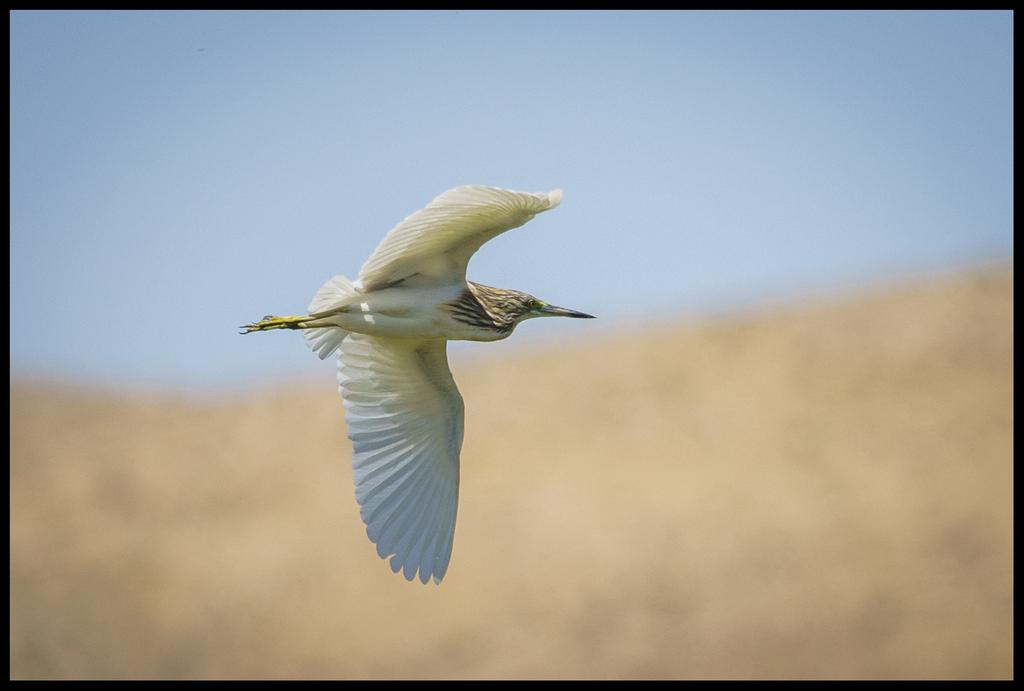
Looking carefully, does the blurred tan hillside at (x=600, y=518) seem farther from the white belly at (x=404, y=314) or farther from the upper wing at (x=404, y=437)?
the white belly at (x=404, y=314)

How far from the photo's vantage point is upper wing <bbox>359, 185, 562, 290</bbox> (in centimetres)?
582

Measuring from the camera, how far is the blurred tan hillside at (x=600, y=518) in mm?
21484

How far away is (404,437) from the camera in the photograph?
24.6 ft

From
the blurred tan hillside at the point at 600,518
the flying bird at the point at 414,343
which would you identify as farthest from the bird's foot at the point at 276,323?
the blurred tan hillside at the point at 600,518

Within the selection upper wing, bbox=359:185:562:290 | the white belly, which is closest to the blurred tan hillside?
the white belly

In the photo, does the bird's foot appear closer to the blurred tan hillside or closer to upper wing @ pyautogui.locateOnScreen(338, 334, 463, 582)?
upper wing @ pyautogui.locateOnScreen(338, 334, 463, 582)

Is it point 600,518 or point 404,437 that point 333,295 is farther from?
point 600,518

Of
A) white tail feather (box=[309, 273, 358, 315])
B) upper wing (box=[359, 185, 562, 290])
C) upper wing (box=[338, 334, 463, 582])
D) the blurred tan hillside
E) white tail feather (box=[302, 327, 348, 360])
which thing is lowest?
the blurred tan hillside

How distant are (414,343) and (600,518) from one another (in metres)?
16.2

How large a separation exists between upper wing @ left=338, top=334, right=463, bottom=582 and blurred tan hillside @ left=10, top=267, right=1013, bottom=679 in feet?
45.9

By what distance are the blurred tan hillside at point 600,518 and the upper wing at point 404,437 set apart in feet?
→ 45.9

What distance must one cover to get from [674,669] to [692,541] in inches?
105

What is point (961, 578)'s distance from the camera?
72.5 ft

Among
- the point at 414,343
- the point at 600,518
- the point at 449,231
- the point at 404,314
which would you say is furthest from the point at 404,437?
the point at 600,518
